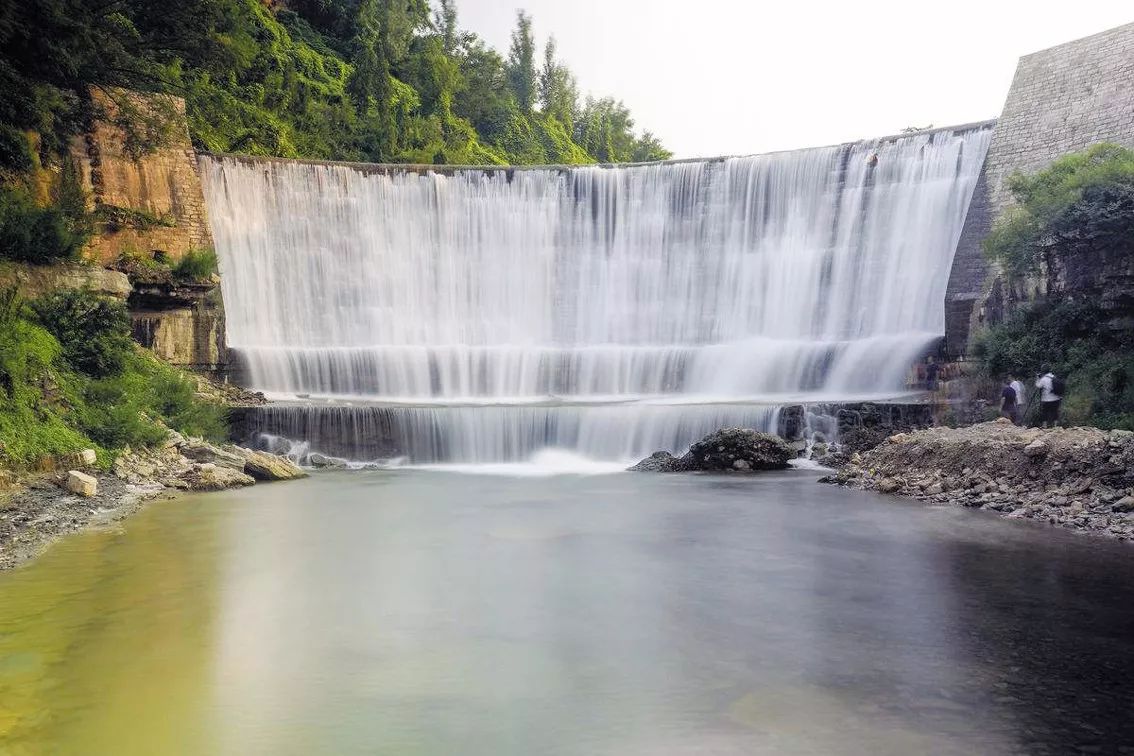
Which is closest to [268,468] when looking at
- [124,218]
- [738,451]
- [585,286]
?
[738,451]

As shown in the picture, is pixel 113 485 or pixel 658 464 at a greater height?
pixel 113 485

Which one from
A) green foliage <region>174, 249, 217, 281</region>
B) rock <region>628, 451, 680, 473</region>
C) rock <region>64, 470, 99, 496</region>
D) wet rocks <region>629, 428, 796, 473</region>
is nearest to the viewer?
rock <region>64, 470, 99, 496</region>

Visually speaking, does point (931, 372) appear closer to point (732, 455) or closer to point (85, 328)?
point (732, 455)

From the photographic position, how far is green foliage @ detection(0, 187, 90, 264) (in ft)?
45.2

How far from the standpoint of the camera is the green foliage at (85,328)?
45.3 feet

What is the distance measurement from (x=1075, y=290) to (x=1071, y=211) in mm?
1483

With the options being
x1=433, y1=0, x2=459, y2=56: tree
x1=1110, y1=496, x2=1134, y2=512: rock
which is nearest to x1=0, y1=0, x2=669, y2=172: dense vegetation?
x1=433, y1=0, x2=459, y2=56: tree

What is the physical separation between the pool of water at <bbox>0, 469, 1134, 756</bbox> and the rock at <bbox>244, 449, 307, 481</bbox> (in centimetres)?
337

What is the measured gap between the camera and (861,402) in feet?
53.8

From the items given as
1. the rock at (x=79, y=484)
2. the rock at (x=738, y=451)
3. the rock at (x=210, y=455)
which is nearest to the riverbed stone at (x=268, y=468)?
the rock at (x=210, y=455)

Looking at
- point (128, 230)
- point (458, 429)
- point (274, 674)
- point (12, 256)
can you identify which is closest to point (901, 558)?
point (274, 674)

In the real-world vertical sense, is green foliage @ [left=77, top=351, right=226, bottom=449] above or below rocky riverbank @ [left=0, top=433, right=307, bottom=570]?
above

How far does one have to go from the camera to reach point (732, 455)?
15328 millimetres

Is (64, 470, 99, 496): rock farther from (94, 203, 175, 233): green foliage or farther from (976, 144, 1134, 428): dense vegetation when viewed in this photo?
(976, 144, 1134, 428): dense vegetation
